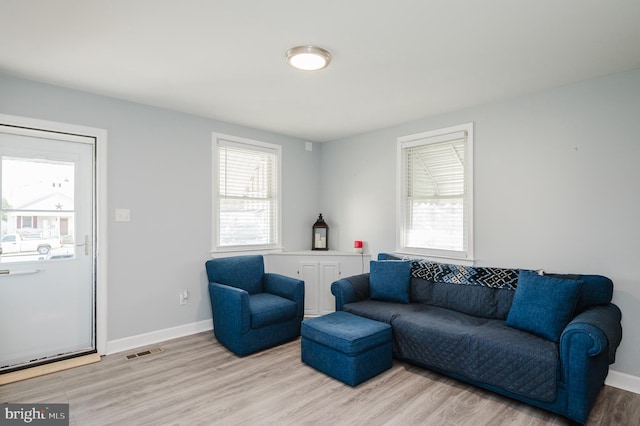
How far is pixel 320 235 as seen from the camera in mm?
5133

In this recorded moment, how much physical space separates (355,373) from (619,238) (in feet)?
7.80

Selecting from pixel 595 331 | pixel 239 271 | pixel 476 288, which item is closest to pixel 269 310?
pixel 239 271

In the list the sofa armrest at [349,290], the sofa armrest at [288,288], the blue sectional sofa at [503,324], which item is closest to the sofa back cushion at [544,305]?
the blue sectional sofa at [503,324]

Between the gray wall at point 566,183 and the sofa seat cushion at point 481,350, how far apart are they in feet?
2.94

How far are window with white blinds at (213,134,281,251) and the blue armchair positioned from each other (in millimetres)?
428

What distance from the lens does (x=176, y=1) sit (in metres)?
1.89

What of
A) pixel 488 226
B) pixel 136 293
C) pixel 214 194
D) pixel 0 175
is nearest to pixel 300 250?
pixel 214 194

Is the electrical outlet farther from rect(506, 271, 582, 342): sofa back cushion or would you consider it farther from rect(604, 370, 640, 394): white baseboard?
rect(604, 370, 640, 394): white baseboard

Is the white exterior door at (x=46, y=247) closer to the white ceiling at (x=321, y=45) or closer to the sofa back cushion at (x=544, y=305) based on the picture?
the white ceiling at (x=321, y=45)

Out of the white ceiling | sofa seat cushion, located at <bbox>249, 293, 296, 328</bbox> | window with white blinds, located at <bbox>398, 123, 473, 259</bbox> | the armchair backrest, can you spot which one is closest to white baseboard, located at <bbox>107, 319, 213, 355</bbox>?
the armchair backrest

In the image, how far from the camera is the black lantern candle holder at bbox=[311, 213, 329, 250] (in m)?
5.11

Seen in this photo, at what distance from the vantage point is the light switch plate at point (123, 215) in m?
3.44

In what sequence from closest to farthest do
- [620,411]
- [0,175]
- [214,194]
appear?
1. [620,411]
2. [0,175]
3. [214,194]

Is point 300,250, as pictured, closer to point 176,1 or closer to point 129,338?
point 129,338
